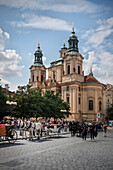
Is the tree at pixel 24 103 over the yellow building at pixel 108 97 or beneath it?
beneath

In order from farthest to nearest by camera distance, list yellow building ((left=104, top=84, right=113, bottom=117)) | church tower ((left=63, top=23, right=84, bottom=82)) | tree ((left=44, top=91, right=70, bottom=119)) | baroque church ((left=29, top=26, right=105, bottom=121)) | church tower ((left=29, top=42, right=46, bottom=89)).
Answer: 1. yellow building ((left=104, top=84, right=113, bottom=117))
2. church tower ((left=29, top=42, right=46, bottom=89))
3. church tower ((left=63, top=23, right=84, bottom=82))
4. baroque church ((left=29, top=26, right=105, bottom=121))
5. tree ((left=44, top=91, right=70, bottom=119))

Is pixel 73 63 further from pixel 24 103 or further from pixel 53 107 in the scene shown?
pixel 24 103

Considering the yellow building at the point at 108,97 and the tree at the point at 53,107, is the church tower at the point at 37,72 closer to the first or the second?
the yellow building at the point at 108,97

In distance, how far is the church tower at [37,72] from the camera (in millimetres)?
77056

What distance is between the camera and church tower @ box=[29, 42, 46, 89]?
77.1 metres

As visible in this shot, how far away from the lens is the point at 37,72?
7762 centimetres

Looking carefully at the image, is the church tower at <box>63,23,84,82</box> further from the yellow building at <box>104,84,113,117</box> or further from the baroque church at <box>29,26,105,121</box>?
the yellow building at <box>104,84,113,117</box>

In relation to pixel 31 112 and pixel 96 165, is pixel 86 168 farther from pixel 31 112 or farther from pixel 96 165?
pixel 31 112

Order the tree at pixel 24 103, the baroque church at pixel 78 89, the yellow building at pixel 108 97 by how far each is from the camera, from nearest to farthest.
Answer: the tree at pixel 24 103 → the baroque church at pixel 78 89 → the yellow building at pixel 108 97

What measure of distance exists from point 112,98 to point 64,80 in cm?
3254

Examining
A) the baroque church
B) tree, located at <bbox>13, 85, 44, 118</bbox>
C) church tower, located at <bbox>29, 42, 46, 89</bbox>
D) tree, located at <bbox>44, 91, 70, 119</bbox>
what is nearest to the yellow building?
the baroque church

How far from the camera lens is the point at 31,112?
1356 inches

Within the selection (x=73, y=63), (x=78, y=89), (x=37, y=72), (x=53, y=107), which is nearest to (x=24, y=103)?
(x=53, y=107)

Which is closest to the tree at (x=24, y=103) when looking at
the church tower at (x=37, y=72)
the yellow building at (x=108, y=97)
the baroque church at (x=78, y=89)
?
the baroque church at (x=78, y=89)
